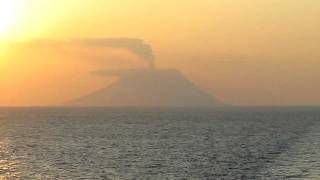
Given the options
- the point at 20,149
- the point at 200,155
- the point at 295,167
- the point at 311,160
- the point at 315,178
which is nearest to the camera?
the point at 315,178

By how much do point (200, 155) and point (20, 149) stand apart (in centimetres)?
3640

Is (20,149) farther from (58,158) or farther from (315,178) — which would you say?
(315,178)

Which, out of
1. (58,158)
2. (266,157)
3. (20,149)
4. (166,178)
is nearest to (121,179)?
(166,178)

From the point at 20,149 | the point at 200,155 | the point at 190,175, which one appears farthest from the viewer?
the point at 20,149

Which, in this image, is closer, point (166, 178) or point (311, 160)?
point (166, 178)

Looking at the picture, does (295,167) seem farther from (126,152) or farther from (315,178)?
(126,152)

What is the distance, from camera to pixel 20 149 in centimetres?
10600

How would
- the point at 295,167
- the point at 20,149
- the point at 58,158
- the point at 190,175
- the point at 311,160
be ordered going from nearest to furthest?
the point at 190,175 → the point at 295,167 → the point at 311,160 → the point at 58,158 → the point at 20,149

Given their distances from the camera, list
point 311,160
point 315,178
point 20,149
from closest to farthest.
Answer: point 315,178 → point 311,160 → point 20,149

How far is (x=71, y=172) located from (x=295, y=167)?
28470 millimetres

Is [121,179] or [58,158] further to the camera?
[58,158]

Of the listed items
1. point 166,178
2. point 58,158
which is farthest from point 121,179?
point 58,158

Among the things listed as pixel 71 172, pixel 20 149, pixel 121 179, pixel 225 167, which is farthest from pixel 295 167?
pixel 20 149

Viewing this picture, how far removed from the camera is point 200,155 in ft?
302
